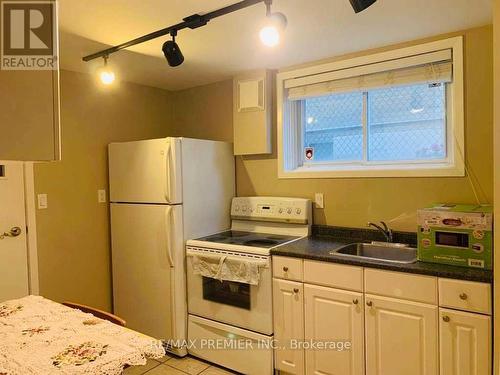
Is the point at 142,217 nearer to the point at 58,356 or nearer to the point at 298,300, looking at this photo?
the point at 298,300

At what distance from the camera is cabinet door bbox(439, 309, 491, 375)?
5.87 ft

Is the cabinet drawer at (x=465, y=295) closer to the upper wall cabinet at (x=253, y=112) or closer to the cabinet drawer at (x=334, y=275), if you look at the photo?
the cabinet drawer at (x=334, y=275)

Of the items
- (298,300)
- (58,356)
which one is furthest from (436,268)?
(58,356)

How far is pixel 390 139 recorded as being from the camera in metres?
2.75

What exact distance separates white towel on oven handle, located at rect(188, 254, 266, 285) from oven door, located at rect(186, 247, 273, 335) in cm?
2

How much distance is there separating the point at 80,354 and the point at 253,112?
2.31 m

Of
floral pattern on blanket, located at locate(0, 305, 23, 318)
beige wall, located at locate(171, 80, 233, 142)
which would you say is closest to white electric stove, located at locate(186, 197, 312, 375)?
beige wall, located at locate(171, 80, 233, 142)

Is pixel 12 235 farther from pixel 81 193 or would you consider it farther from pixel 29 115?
pixel 29 115

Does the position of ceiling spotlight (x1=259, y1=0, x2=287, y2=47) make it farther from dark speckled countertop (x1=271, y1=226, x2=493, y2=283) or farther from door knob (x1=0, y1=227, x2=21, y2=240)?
door knob (x1=0, y1=227, x2=21, y2=240)

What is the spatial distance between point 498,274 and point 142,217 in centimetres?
239

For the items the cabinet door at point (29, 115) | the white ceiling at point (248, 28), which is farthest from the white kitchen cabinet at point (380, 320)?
the cabinet door at point (29, 115)

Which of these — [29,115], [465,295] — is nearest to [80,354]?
[29,115]

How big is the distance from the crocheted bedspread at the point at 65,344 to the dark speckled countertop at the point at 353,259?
48.4 inches

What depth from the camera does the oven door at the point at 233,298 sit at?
247 cm
